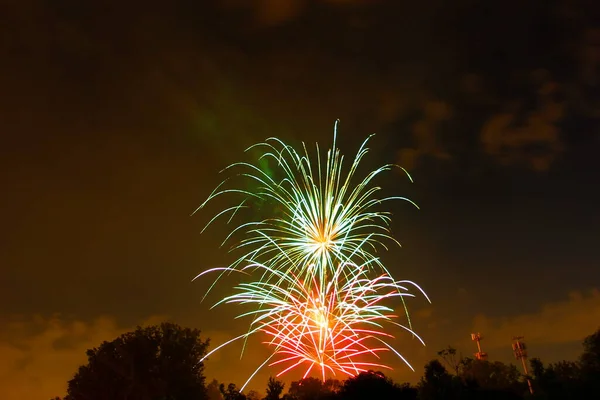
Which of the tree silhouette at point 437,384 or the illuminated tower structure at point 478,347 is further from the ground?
the illuminated tower structure at point 478,347

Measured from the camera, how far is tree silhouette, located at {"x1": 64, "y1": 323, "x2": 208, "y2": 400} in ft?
198

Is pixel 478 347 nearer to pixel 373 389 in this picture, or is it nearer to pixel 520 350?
pixel 520 350

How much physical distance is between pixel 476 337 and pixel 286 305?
60.5 metres

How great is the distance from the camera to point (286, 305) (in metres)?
29.1

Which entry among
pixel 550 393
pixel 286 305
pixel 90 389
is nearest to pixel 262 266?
pixel 286 305

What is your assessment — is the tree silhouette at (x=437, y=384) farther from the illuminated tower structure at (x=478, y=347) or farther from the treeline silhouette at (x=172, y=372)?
the illuminated tower structure at (x=478, y=347)

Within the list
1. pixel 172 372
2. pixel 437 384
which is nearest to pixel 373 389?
pixel 437 384

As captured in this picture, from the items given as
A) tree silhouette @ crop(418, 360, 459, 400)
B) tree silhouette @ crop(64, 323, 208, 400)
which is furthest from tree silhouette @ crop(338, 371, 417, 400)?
tree silhouette @ crop(64, 323, 208, 400)

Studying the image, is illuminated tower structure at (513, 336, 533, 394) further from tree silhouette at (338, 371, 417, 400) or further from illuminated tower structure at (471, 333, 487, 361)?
tree silhouette at (338, 371, 417, 400)

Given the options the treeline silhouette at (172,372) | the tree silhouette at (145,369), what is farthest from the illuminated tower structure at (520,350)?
the tree silhouette at (145,369)

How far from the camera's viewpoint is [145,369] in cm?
6384

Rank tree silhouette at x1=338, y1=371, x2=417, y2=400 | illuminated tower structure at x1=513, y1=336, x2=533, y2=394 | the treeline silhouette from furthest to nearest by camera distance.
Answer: illuminated tower structure at x1=513, y1=336, x2=533, y2=394 < the treeline silhouette < tree silhouette at x1=338, y1=371, x2=417, y2=400

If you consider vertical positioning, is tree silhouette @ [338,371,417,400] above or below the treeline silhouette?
below

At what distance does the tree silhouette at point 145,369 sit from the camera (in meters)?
60.2
